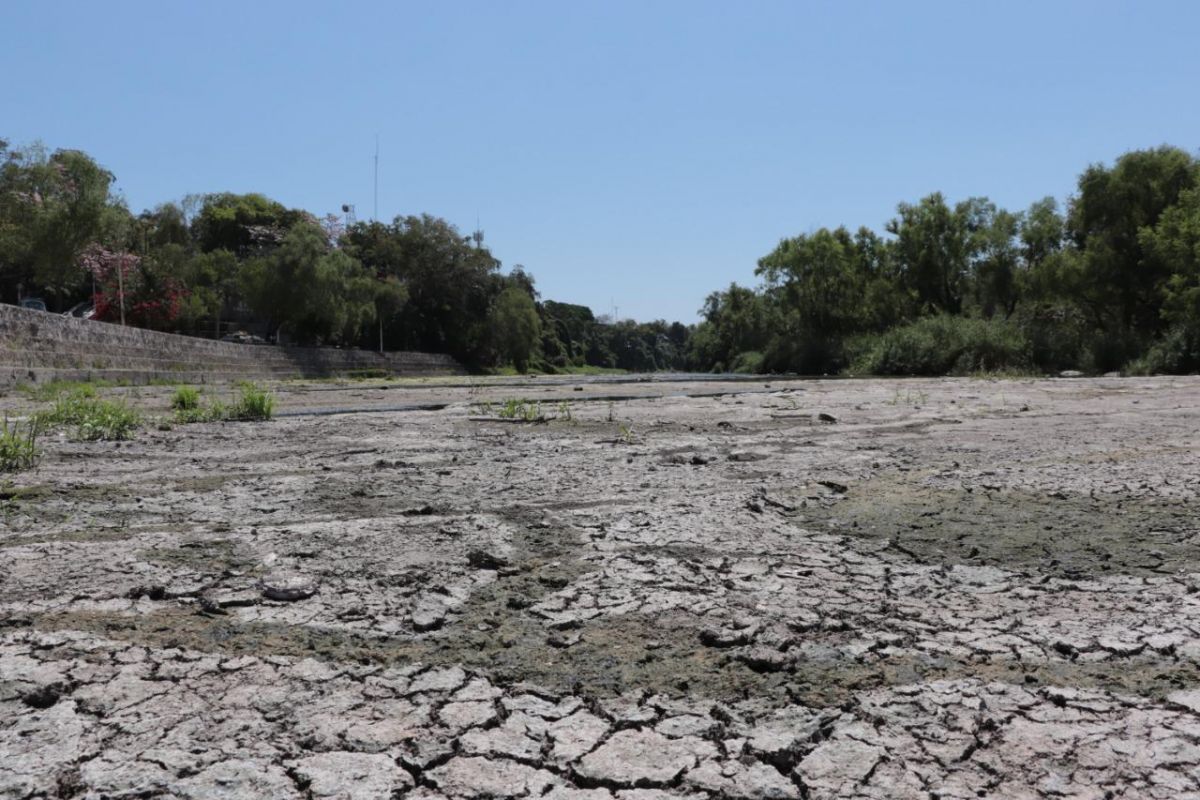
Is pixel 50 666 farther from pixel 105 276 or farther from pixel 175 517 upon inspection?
pixel 105 276

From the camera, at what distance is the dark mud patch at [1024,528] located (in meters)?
2.34

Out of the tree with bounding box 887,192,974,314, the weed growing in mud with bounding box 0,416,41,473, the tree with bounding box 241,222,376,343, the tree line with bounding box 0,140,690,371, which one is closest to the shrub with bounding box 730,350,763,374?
the tree with bounding box 887,192,974,314

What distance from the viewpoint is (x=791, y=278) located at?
41094 millimetres

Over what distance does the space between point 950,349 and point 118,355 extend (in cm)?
2244

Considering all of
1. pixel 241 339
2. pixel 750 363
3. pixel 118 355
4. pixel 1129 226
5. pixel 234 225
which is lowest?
pixel 750 363

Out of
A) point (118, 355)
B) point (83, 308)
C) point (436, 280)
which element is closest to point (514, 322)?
point (436, 280)

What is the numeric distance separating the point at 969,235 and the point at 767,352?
11.3 meters

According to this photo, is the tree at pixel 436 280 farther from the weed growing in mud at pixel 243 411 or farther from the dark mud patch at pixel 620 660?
the dark mud patch at pixel 620 660

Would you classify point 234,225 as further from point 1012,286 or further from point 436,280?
point 1012,286

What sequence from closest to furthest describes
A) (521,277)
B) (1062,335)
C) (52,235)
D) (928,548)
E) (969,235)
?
1. (928,548)
2. (52,235)
3. (1062,335)
4. (969,235)
5. (521,277)

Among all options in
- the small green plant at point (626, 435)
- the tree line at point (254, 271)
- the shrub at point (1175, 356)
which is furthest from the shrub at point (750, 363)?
the small green plant at point (626, 435)

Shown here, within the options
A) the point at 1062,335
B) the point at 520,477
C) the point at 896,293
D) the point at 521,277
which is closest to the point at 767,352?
the point at 896,293

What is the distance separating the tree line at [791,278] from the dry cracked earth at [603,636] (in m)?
22.1

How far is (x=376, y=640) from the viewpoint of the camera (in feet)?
5.86
